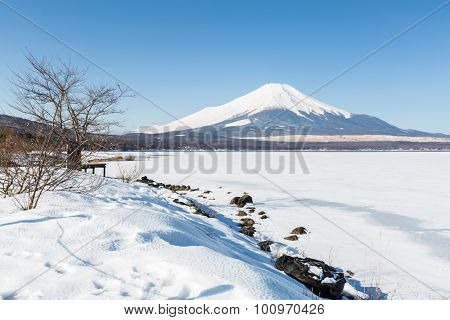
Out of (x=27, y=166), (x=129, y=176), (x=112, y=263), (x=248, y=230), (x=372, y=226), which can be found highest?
(x=27, y=166)

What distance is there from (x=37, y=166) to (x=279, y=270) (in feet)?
13.2

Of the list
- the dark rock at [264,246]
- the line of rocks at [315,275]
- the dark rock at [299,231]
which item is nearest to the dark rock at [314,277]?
the line of rocks at [315,275]

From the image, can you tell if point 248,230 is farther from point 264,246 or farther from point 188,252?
point 188,252

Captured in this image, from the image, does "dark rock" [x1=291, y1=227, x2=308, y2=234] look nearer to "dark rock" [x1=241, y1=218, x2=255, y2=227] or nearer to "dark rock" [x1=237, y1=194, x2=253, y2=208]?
"dark rock" [x1=241, y1=218, x2=255, y2=227]

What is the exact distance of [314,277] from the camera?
4.63 m

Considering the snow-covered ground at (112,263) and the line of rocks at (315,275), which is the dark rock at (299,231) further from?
the snow-covered ground at (112,263)

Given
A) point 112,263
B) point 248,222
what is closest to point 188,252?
point 112,263

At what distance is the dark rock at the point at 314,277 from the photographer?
444cm

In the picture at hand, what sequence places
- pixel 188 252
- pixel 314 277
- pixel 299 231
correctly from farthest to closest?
pixel 299 231 < pixel 314 277 < pixel 188 252

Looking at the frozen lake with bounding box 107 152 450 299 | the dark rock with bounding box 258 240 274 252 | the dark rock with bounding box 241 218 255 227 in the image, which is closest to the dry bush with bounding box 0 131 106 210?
the dark rock with bounding box 258 240 274 252

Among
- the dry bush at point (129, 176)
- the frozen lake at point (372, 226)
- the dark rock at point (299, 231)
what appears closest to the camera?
the frozen lake at point (372, 226)

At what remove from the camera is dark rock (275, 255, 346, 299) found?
4438mm
